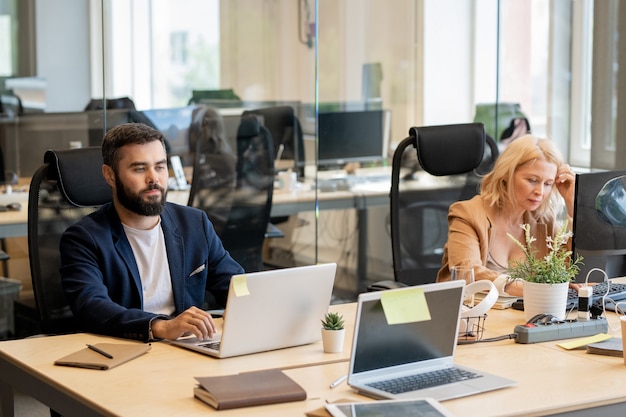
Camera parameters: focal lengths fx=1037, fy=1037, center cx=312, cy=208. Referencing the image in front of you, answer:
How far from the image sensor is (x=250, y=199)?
459cm

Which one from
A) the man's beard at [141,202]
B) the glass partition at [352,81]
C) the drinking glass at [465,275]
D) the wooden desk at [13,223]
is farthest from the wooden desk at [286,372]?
the glass partition at [352,81]

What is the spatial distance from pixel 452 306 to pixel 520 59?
3177 mm

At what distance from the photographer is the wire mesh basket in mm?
2658

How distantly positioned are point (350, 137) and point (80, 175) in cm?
223

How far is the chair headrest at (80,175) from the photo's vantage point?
306 cm

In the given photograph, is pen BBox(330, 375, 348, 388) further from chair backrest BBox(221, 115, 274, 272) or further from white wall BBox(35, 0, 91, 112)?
white wall BBox(35, 0, 91, 112)

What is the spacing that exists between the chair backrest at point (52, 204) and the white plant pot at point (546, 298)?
1.28m

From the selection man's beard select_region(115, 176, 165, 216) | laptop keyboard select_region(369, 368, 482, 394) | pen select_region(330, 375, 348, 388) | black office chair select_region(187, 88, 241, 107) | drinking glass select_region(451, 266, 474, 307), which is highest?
black office chair select_region(187, 88, 241, 107)

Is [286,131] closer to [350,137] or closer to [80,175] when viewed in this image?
[350,137]

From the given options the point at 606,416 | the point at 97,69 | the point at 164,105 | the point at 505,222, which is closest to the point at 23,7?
the point at 97,69

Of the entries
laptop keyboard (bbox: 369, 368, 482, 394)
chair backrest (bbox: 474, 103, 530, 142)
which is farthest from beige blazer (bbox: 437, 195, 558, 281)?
chair backrest (bbox: 474, 103, 530, 142)

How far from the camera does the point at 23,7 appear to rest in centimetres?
428

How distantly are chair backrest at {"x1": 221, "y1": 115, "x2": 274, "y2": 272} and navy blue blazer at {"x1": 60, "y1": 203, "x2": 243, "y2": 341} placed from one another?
1280mm

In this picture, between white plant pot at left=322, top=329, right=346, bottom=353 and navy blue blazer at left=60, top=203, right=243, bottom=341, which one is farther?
navy blue blazer at left=60, top=203, right=243, bottom=341
